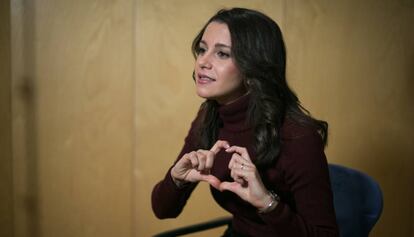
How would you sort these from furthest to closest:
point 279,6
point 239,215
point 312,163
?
point 279,6 < point 239,215 < point 312,163

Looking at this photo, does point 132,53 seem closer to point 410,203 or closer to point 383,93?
point 383,93

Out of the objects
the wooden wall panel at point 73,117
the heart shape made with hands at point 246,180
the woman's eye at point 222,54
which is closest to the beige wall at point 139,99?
the wooden wall panel at point 73,117

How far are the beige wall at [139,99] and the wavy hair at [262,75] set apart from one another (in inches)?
31.8

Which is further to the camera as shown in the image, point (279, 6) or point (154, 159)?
point (154, 159)

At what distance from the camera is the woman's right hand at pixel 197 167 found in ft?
3.31

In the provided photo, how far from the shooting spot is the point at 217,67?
110cm

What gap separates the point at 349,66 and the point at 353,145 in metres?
0.36

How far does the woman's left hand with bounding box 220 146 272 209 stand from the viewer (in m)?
0.92

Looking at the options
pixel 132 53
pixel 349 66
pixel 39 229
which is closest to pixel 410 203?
pixel 349 66

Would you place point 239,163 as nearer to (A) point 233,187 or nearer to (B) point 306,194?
(A) point 233,187

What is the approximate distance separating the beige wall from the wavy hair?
81 centimetres

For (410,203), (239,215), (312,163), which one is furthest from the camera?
(410,203)

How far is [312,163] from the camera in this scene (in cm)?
102

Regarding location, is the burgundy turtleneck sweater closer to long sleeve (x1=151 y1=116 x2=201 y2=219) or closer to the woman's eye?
long sleeve (x1=151 y1=116 x2=201 y2=219)
